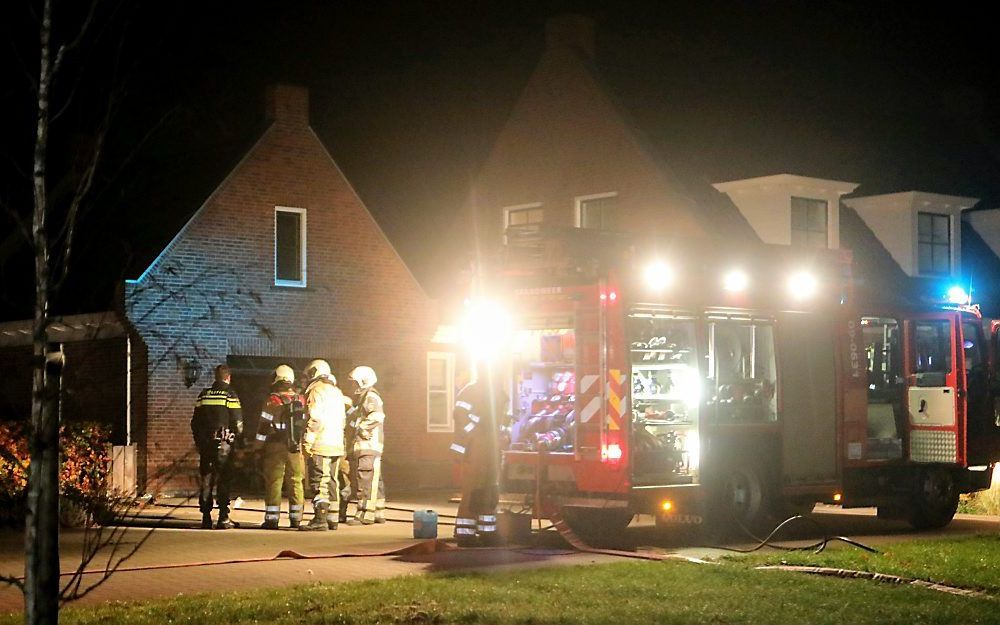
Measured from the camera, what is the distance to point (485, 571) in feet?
37.3

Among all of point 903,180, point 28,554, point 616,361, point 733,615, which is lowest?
point 733,615

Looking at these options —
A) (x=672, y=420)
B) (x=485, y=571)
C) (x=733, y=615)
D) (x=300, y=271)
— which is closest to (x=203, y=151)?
(x=300, y=271)

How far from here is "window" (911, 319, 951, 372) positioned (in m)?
16.5

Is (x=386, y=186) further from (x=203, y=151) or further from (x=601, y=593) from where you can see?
(x=601, y=593)

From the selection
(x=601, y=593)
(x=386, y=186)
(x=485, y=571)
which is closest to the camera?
(x=601, y=593)

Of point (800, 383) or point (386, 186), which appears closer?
point (800, 383)

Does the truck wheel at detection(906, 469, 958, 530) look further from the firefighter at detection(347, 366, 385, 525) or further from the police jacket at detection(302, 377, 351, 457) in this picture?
the police jacket at detection(302, 377, 351, 457)

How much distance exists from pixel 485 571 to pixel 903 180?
17.5m

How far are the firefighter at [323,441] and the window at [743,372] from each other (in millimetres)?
4242

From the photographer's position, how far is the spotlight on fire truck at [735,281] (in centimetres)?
1477

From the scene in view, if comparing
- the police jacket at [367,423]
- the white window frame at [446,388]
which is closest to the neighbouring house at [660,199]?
the white window frame at [446,388]

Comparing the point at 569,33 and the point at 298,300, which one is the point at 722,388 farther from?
the point at 569,33

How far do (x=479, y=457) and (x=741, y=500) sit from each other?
9.90ft

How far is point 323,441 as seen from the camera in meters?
15.6
